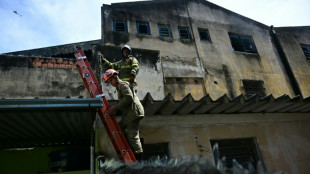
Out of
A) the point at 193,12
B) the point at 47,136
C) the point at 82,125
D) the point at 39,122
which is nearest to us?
the point at 39,122

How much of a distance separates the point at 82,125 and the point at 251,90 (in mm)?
9216

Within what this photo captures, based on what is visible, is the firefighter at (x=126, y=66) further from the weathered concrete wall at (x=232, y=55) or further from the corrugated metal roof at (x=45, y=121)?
the weathered concrete wall at (x=232, y=55)

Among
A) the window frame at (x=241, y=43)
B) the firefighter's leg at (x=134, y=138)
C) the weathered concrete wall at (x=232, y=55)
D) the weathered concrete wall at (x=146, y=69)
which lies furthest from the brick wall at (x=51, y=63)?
the window frame at (x=241, y=43)

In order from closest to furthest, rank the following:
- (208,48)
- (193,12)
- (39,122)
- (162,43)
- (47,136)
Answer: (39,122), (47,136), (162,43), (208,48), (193,12)

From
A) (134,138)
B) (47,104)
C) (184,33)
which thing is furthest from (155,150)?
(184,33)

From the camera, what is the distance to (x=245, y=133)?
6.33 metres

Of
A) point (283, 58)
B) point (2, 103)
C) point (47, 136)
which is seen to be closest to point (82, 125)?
point (47, 136)

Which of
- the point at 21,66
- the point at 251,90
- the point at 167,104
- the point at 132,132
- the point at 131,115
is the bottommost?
the point at 132,132

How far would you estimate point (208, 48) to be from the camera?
11188 millimetres

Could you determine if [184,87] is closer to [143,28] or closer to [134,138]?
[143,28]

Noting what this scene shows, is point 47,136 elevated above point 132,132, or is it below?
above

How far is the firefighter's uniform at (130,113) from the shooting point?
3788mm

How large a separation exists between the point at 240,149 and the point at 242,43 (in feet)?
26.3

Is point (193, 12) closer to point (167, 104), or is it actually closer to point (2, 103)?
point (167, 104)
